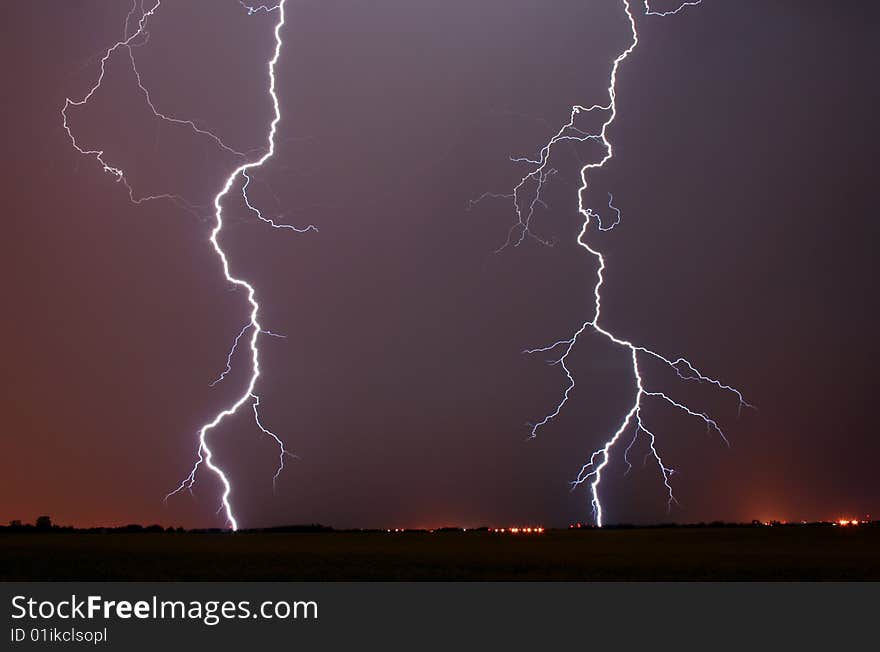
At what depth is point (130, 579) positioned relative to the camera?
10.2 m

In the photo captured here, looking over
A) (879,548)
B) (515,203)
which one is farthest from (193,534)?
(879,548)

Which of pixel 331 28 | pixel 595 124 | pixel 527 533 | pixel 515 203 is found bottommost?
pixel 527 533

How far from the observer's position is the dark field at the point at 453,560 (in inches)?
431

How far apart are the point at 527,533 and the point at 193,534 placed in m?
8.22

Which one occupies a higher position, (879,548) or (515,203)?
(515,203)

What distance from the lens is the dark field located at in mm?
10945

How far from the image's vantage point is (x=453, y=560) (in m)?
13.0

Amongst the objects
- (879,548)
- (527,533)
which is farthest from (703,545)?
(527,533)

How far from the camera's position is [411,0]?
1892 cm
